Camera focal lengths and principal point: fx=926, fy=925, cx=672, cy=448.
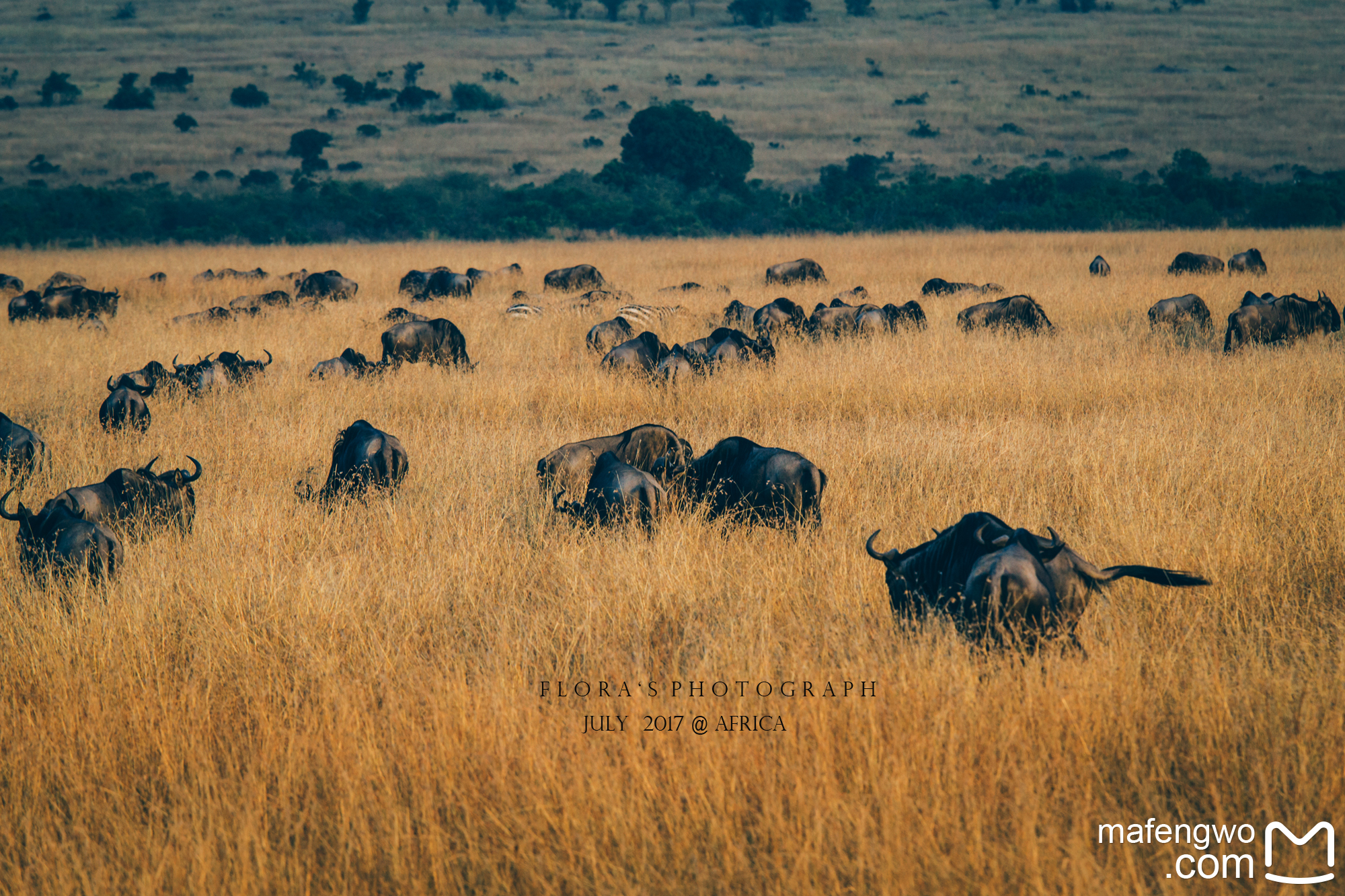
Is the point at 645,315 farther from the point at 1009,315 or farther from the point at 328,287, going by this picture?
the point at 328,287

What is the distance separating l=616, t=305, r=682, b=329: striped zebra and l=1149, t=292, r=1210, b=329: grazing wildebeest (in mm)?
6476

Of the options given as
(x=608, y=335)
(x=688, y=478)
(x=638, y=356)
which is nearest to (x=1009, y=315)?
(x=608, y=335)

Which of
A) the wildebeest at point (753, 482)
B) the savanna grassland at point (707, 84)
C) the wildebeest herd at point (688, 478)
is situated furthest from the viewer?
the savanna grassland at point (707, 84)

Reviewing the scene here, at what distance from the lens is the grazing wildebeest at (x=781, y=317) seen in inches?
472

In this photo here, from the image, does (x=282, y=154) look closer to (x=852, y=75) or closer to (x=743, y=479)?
(x=852, y=75)

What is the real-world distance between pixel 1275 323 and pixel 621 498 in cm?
887

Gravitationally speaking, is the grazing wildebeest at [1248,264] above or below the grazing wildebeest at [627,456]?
above

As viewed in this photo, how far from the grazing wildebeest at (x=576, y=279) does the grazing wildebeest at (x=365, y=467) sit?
1242 cm

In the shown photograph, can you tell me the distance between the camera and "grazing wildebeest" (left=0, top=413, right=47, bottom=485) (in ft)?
21.2

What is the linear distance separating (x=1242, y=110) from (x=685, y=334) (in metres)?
60.7

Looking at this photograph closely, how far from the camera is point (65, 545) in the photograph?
4.44m

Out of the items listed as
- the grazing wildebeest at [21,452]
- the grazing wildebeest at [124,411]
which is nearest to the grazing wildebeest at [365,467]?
the grazing wildebeest at [21,452]

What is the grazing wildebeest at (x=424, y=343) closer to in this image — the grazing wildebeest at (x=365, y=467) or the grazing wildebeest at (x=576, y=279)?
the grazing wildebeest at (x=365, y=467)

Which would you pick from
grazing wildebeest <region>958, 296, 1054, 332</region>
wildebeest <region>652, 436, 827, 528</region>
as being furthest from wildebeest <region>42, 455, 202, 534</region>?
grazing wildebeest <region>958, 296, 1054, 332</region>
